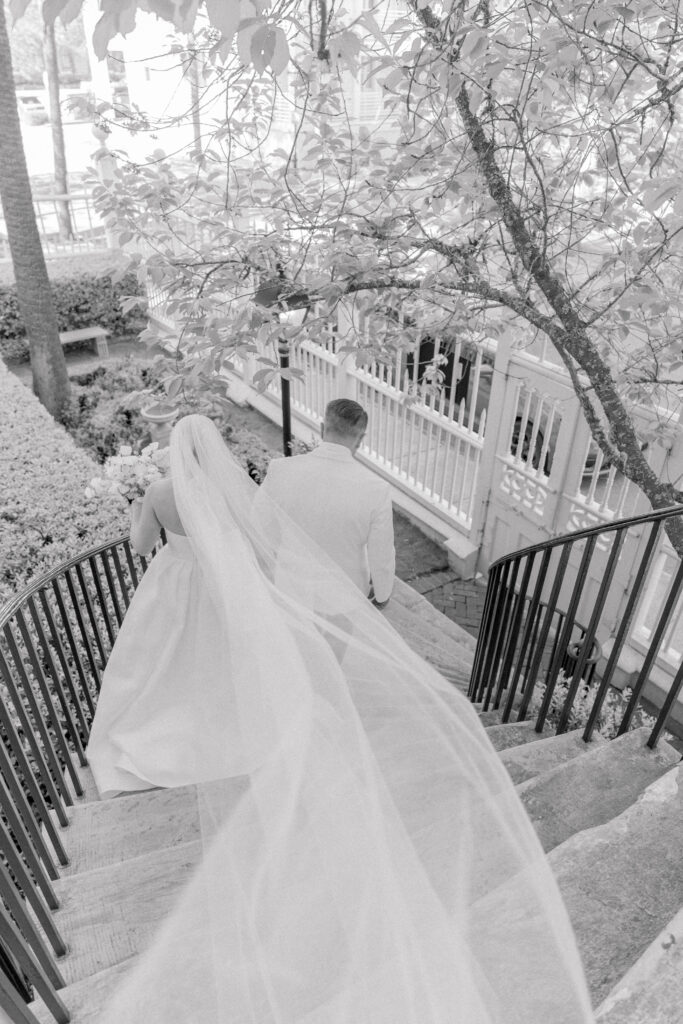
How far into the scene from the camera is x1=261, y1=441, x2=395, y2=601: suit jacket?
3.40 meters

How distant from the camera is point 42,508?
480 centimetres

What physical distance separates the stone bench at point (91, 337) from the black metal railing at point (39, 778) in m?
7.56

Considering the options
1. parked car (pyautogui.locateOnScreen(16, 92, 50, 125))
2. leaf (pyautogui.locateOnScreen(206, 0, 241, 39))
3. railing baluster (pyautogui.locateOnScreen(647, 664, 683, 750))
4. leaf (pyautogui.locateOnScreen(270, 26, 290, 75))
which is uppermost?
leaf (pyautogui.locateOnScreen(206, 0, 241, 39))

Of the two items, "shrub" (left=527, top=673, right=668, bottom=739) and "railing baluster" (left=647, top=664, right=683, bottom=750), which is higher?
"railing baluster" (left=647, top=664, right=683, bottom=750)

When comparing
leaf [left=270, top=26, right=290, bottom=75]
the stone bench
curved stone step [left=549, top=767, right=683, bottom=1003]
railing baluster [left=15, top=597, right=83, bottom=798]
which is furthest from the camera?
the stone bench

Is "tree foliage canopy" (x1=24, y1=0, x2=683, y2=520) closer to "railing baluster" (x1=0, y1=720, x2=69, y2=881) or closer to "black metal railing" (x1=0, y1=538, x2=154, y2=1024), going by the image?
"black metal railing" (x1=0, y1=538, x2=154, y2=1024)

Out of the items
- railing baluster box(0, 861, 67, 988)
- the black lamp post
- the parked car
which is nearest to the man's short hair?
the black lamp post

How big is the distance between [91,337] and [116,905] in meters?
10.6

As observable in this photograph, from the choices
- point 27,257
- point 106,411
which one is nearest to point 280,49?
point 27,257

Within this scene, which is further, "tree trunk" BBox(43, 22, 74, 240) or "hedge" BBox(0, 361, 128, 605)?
"tree trunk" BBox(43, 22, 74, 240)

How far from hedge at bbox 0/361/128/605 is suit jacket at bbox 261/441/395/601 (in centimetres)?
149

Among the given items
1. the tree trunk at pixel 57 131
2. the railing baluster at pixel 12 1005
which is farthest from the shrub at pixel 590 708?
the tree trunk at pixel 57 131

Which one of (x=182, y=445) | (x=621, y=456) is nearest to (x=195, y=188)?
(x=182, y=445)

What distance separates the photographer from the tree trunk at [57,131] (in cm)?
1400
